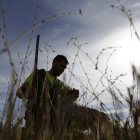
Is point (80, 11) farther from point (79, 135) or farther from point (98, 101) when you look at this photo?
point (79, 135)

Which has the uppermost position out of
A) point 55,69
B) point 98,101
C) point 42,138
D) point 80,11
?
point 55,69

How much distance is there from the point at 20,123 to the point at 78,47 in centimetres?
108

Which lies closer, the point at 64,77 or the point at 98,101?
the point at 64,77

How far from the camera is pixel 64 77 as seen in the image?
100 cm

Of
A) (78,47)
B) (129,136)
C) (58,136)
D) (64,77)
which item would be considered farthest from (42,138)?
(78,47)

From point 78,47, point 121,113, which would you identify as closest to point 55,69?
point 78,47

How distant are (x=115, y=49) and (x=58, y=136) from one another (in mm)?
1299

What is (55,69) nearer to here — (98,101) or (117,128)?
(98,101)

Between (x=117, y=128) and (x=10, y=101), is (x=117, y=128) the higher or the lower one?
the lower one

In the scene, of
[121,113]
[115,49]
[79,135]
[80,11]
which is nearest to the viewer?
[121,113]

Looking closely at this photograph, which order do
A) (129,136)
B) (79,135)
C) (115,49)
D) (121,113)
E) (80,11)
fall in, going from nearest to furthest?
(121,113) < (129,136) < (80,11) < (79,135) < (115,49)

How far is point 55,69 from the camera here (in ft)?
12.4

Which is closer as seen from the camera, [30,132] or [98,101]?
[30,132]

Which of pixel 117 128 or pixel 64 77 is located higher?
pixel 64 77
